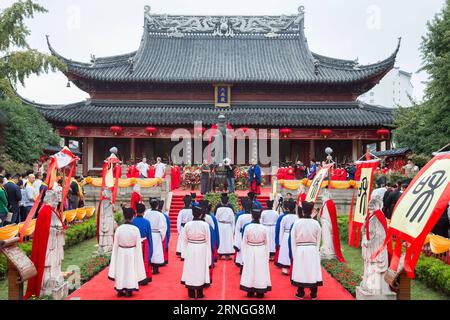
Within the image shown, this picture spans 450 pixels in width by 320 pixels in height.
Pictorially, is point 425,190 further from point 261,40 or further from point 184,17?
point 184,17

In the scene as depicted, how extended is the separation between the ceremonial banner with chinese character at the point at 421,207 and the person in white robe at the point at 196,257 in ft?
11.0

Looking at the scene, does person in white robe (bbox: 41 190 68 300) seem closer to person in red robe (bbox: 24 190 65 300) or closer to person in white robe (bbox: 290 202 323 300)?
person in red robe (bbox: 24 190 65 300)

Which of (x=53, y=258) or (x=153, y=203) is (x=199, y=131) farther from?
(x=53, y=258)

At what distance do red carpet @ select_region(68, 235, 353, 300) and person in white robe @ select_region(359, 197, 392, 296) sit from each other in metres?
0.75

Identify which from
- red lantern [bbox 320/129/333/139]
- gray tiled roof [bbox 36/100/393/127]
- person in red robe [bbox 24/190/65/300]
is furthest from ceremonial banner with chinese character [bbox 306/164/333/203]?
red lantern [bbox 320/129/333/139]

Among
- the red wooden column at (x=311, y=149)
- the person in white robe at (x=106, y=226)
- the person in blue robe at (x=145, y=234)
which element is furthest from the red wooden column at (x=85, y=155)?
the person in blue robe at (x=145, y=234)

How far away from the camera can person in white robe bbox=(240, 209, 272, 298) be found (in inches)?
263

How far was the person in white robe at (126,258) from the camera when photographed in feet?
21.7

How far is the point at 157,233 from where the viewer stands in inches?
336

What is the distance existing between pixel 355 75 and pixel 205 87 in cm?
884

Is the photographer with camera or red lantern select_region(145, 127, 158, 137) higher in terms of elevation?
red lantern select_region(145, 127, 158, 137)

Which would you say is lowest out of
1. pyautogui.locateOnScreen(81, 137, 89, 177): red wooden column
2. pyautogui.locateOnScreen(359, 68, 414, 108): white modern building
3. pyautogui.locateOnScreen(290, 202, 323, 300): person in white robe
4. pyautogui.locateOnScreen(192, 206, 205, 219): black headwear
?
pyautogui.locateOnScreen(290, 202, 323, 300): person in white robe

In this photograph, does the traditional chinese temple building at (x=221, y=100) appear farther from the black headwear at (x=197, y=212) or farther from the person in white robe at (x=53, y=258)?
the person in white robe at (x=53, y=258)

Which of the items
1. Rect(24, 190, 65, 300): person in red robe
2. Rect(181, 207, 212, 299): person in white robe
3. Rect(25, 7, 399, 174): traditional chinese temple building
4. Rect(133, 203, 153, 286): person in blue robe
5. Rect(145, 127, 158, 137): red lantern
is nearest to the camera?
Rect(24, 190, 65, 300): person in red robe
